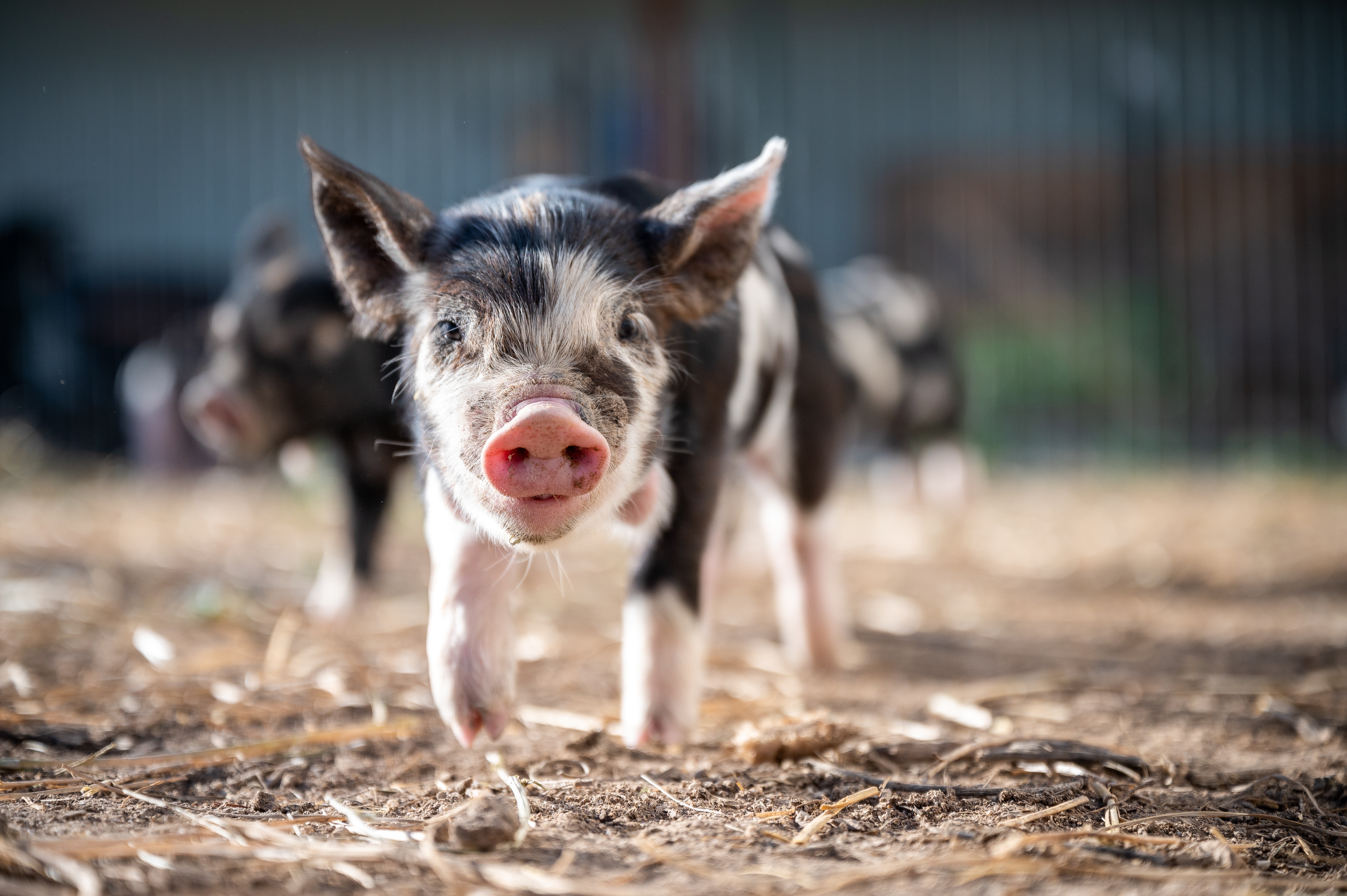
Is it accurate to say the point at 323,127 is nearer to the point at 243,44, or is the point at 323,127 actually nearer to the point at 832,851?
the point at 243,44

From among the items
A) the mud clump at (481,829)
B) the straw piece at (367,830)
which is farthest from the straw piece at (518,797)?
the straw piece at (367,830)

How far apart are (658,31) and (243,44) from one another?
4.81 metres

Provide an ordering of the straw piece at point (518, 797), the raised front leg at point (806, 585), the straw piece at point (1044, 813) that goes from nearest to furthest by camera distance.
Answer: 1. the straw piece at point (518, 797)
2. the straw piece at point (1044, 813)
3. the raised front leg at point (806, 585)

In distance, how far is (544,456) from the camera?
2.07m

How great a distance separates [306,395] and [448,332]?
7.20ft

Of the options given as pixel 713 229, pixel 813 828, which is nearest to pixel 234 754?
pixel 813 828

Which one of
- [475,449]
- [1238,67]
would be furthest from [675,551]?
[1238,67]

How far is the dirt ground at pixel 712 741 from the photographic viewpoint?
5.85 feet

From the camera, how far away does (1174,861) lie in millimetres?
1870

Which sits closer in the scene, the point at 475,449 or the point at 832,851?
the point at 832,851

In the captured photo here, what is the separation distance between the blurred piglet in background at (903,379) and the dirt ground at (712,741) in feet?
4.01

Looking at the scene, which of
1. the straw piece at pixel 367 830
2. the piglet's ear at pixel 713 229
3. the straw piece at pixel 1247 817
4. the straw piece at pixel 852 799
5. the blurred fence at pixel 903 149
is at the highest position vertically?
the blurred fence at pixel 903 149

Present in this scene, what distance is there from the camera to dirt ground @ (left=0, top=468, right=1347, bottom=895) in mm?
1784

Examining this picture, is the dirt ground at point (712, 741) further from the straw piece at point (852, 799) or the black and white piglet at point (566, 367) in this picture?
the black and white piglet at point (566, 367)
